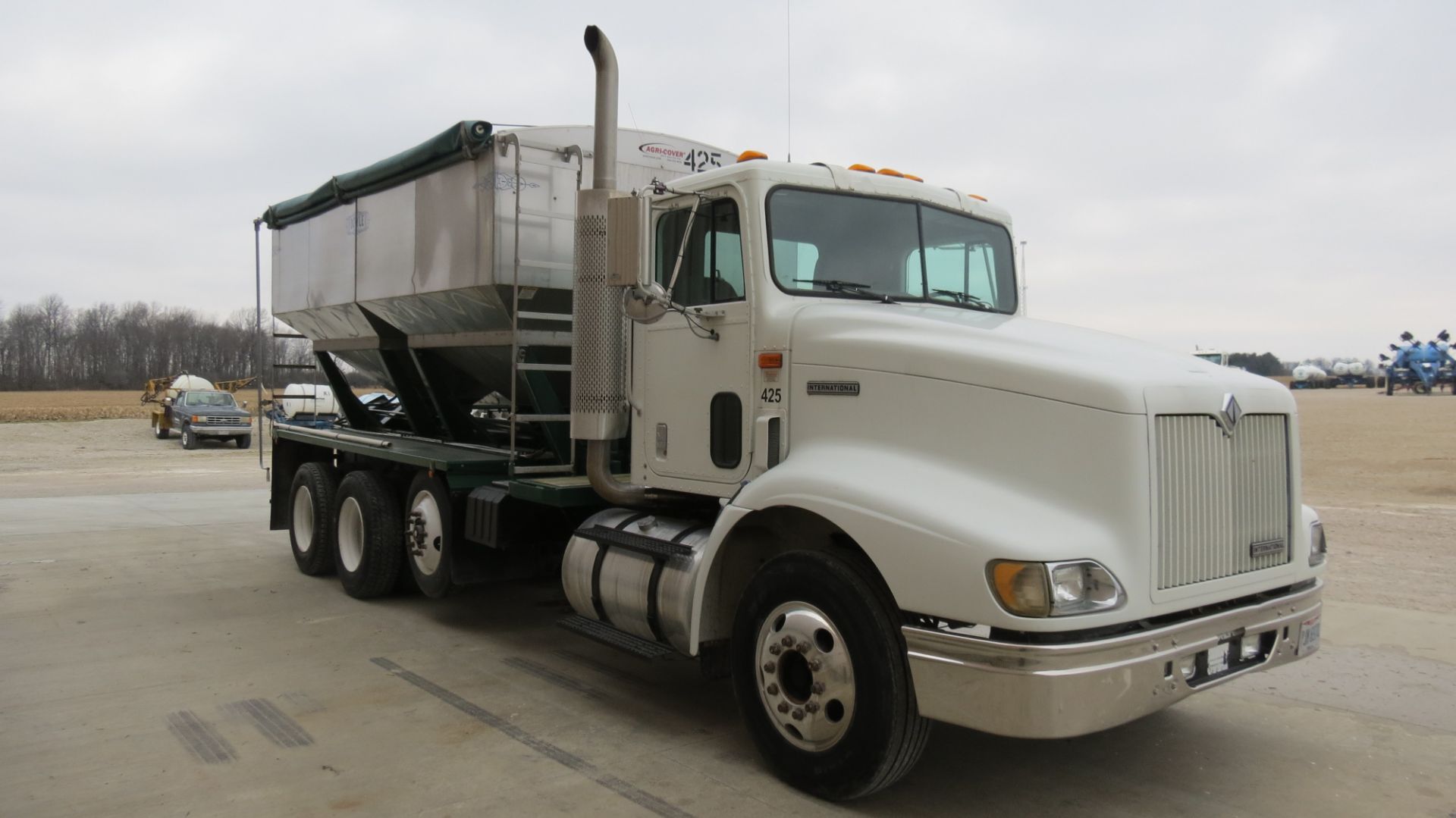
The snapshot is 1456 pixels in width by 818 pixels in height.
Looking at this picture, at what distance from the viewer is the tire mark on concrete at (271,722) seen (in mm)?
5117

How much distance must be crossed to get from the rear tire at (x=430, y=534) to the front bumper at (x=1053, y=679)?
4.55 metres

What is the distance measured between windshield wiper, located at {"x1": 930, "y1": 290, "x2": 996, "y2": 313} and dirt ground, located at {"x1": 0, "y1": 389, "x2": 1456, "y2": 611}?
5.00 meters

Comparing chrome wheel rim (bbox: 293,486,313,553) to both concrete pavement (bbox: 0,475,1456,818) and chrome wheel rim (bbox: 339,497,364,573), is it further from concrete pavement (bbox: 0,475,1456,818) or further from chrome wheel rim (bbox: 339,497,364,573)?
concrete pavement (bbox: 0,475,1456,818)

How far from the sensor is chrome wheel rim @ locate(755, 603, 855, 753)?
166 inches

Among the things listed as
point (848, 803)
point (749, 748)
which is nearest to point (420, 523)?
point (749, 748)

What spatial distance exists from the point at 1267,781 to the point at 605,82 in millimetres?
5037

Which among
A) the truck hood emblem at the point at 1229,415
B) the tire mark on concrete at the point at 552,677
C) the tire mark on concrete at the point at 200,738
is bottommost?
the tire mark on concrete at the point at 200,738

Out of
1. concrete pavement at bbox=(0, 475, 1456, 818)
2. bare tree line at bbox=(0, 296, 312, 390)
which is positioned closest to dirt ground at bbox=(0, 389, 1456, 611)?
concrete pavement at bbox=(0, 475, 1456, 818)

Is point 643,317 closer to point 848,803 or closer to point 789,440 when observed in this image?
point 789,440

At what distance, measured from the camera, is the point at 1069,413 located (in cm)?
391

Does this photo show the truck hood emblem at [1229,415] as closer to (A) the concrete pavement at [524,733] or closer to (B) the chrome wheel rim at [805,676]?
(A) the concrete pavement at [524,733]

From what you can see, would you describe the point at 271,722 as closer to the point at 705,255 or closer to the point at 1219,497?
the point at 705,255

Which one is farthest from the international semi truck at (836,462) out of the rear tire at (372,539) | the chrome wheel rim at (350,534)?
the chrome wheel rim at (350,534)

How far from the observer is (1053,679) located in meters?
3.55
